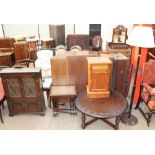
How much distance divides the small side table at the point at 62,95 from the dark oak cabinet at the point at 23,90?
0.24 metres

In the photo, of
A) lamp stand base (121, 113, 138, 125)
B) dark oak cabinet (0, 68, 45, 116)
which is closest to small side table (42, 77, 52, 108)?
dark oak cabinet (0, 68, 45, 116)

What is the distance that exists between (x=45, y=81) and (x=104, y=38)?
3437mm

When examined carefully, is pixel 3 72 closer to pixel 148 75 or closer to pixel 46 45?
pixel 148 75

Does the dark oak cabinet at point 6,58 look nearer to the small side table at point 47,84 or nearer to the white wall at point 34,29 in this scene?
the white wall at point 34,29

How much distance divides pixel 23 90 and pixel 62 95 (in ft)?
2.47

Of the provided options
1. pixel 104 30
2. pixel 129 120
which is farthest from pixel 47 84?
pixel 104 30

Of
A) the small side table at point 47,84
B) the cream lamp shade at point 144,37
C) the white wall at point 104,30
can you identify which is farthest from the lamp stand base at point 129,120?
the white wall at point 104,30

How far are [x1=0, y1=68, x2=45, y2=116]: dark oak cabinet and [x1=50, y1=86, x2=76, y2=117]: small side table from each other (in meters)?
0.24

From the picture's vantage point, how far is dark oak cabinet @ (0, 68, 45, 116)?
2.93m

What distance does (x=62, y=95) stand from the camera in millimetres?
3070

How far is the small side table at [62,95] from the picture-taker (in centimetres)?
308

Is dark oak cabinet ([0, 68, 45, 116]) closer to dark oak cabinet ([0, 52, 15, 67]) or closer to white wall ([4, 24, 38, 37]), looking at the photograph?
dark oak cabinet ([0, 52, 15, 67])

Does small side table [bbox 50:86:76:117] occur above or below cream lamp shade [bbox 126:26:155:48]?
below
